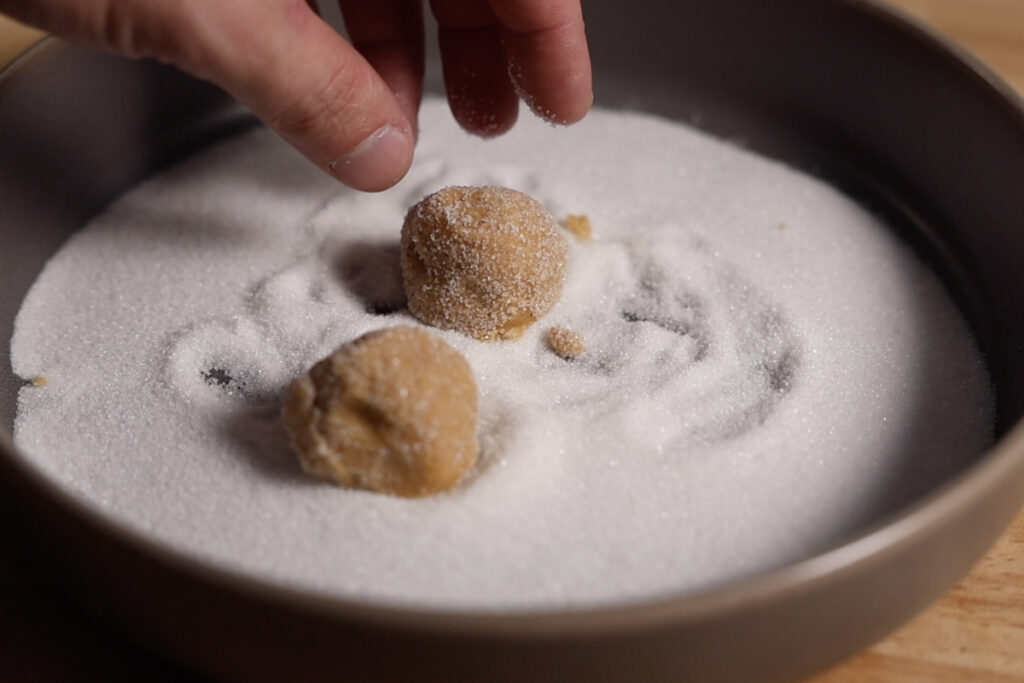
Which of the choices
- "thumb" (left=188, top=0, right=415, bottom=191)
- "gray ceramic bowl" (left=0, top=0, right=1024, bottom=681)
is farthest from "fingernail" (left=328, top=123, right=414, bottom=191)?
"gray ceramic bowl" (left=0, top=0, right=1024, bottom=681)

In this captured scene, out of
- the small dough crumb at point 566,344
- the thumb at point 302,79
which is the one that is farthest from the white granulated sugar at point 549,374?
the thumb at point 302,79

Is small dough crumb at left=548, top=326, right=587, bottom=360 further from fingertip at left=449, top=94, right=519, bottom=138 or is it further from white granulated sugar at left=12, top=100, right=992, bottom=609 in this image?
fingertip at left=449, top=94, right=519, bottom=138

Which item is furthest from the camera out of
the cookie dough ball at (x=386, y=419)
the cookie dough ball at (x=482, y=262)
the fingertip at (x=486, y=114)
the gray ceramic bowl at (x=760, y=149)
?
the fingertip at (x=486, y=114)

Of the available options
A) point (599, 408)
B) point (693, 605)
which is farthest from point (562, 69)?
point (693, 605)

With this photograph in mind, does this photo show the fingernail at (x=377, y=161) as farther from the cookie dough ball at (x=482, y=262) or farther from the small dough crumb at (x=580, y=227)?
the small dough crumb at (x=580, y=227)

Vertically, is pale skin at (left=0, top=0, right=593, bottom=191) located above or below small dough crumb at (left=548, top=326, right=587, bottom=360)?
above

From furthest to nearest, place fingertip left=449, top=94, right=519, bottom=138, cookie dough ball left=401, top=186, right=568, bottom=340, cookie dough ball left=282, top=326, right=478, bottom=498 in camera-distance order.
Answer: fingertip left=449, top=94, right=519, bottom=138 → cookie dough ball left=401, top=186, right=568, bottom=340 → cookie dough ball left=282, top=326, right=478, bottom=498

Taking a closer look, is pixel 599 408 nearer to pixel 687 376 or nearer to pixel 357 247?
pixel 687 376
